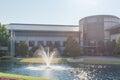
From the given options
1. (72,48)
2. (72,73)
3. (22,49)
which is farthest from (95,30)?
(72,73)

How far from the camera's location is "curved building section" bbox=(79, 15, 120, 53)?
62.3 meters

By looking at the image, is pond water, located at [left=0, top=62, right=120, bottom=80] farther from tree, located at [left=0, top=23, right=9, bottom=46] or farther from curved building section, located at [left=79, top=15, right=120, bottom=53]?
curved building section, located at [left=79, top=15, right=120, bottom=53]

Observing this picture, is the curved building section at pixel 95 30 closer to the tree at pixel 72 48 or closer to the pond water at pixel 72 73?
the tree at pixel 72 48

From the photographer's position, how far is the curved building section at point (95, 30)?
62344mm

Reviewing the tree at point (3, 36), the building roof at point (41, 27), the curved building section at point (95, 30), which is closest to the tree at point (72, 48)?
the curved building section at point (95, 30)

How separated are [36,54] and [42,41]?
20.6 ft

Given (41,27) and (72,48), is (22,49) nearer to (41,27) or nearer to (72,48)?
(72,48)

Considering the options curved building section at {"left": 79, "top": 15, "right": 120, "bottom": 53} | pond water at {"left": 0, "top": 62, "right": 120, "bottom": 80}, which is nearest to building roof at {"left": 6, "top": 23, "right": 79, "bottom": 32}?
curved building section at {"left": 79, "top": 15, "right": 120, "bottom": 53}

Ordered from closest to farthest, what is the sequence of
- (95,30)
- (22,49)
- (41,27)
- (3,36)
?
(3,36) < (22,49) < (95,30) < (41,27)

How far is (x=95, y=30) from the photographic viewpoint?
207ft

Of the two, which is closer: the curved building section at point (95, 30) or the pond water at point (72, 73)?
the pond water at point (72, 73)

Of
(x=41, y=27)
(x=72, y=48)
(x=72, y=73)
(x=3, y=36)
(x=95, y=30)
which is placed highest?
(x=41, y=27)

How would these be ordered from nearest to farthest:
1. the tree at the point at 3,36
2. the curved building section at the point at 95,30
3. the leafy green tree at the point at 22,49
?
1. the tree at the point at 3,36
2. the leafy green tree at the point at 22,49
3. the curved building section at the point at 95,30

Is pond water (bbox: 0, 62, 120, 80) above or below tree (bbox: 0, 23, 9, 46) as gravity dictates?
below
